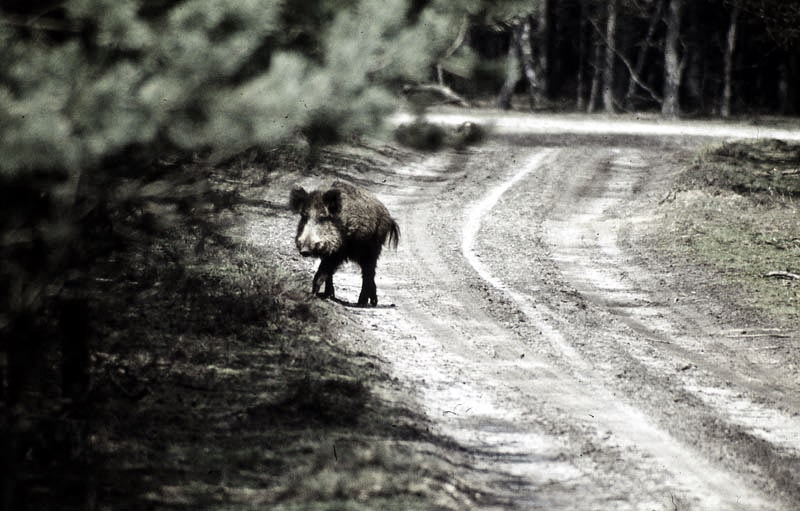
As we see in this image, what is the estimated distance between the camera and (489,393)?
1121 centimetres

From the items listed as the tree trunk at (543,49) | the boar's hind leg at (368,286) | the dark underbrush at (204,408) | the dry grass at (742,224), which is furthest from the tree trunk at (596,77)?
the dark underbrush at (204,408)

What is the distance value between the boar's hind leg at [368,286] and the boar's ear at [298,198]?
1.23 meters

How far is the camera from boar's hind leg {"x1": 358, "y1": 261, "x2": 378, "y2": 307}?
1451 centimetres

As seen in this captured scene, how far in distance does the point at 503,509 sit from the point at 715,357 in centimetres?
628

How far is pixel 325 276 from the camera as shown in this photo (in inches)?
567

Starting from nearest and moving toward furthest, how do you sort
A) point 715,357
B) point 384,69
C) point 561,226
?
point 384,69, point 715,357, point 561,226

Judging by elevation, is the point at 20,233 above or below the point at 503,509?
above

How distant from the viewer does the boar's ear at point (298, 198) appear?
45.6 ft

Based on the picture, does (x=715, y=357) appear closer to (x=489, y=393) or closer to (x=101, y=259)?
(x=489, y=393)

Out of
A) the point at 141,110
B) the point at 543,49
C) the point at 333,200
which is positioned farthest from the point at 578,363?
the point at 543,49

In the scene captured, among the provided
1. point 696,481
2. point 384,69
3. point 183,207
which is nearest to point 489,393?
point 696,481

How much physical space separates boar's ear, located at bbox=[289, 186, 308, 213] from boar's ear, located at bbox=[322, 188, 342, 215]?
0.35m

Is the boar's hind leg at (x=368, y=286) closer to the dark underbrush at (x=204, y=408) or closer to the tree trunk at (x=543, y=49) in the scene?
the dark underbrush at (x=204, y=408)

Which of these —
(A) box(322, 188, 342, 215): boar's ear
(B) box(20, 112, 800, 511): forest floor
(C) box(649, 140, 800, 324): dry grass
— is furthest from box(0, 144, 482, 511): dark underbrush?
(C) box(649, 140, 800, 324): dry grass
